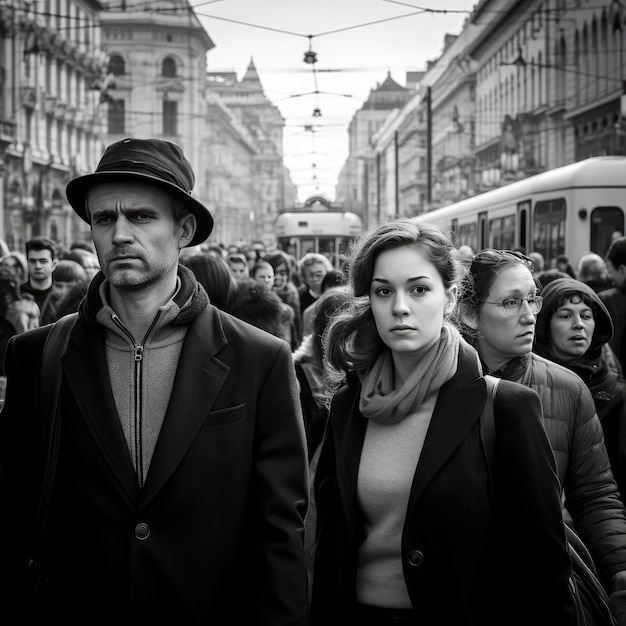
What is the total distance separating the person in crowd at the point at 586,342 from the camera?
4.47 m

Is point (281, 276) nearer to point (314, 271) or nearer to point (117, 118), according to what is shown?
point (314, 271)

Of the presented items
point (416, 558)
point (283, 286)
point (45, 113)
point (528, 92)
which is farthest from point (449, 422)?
point (45, 113)

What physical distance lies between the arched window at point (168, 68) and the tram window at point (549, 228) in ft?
221

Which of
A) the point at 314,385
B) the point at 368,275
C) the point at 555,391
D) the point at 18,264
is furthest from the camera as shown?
the point at 18,264

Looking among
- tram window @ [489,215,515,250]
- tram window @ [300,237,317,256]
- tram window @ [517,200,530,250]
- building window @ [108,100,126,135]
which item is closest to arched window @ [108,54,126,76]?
building window @ [108,100,126,135]

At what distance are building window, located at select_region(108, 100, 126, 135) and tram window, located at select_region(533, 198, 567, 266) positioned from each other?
66501mm

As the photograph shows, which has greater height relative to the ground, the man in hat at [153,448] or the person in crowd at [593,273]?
the person in crowd at [593,273]

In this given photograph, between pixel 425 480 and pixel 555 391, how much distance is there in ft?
3.47

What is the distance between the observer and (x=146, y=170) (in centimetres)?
287

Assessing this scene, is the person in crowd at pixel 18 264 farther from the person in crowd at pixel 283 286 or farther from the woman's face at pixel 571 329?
the woman's face at pixel 571 329

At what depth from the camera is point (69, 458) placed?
280 centimetres

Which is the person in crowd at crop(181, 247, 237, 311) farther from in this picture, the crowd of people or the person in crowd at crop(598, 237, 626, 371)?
the person in crowd at crop(598, 237, 626, 371)

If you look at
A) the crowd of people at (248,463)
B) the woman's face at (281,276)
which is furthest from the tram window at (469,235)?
the crowd of people at (248,463)

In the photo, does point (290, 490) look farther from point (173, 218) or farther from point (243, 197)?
point (243, 197)
